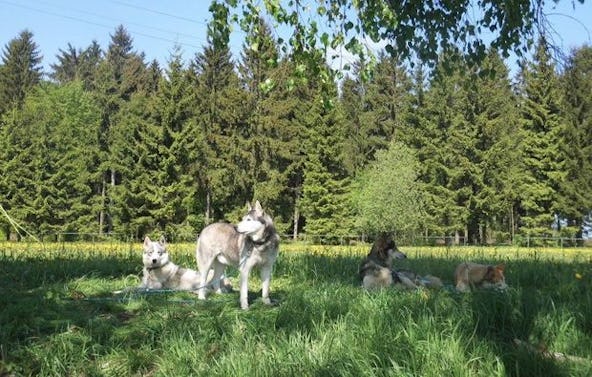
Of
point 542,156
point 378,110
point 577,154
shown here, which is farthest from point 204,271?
point 378,110

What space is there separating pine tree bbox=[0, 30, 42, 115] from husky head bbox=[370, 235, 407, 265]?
60.2 meters

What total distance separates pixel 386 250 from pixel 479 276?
5.52ft

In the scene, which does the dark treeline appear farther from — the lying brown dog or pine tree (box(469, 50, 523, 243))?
the lying brown dog

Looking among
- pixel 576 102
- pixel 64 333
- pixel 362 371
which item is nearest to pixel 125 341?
pixel 64 333

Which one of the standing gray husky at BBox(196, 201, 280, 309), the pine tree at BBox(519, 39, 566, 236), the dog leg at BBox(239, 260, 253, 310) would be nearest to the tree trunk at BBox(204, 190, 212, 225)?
the pine tree at BBox(519, 39, 566, 236)

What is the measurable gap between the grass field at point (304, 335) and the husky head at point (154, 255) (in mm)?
1947

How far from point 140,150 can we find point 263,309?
142 feet

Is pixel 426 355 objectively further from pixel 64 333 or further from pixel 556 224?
pixel 556 224

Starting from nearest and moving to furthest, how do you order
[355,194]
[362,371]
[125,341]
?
[362,371]
[125,341]
[355,194]

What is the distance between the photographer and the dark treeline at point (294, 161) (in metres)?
47.4

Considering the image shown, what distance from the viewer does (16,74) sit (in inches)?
2579

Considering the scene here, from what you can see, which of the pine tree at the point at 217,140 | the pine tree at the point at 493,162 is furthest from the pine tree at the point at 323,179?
the pine tree at the point at 493,162

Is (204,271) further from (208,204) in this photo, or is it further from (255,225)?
(208,204)

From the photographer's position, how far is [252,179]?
48906 millimetres
